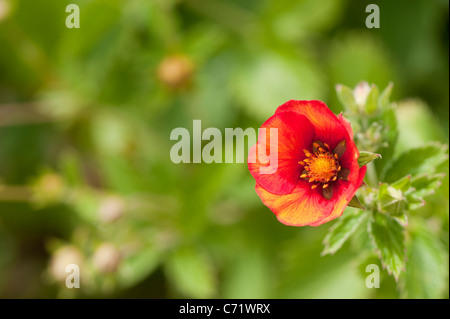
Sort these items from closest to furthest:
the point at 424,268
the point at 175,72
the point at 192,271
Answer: the point at 424,268 < the point at 192,271 < the point at 175,72

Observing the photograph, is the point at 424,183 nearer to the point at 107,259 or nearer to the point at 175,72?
the point at 107,259

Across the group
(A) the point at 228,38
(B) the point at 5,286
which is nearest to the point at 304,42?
(A) the point at 228,38

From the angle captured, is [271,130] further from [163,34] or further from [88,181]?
[88,181]

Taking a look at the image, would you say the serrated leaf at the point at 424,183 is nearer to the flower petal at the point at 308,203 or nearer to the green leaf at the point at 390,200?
the green leaf at the point at 390,200

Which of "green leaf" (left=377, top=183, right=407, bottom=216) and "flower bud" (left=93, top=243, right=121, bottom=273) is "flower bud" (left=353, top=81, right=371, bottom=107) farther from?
"flower bud" (left=93, top=243, right=121, bottom=273)

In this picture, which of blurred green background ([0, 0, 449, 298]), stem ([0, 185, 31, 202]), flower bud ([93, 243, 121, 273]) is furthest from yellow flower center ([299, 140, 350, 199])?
stem ([0, 185, 31, 202])

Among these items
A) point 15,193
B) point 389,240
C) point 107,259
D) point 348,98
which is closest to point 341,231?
point 389,240

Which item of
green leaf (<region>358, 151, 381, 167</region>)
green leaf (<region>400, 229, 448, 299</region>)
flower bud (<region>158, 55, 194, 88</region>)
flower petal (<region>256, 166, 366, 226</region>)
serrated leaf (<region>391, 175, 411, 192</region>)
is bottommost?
green leaf (<region>400, 229, 448, 299</region>)
